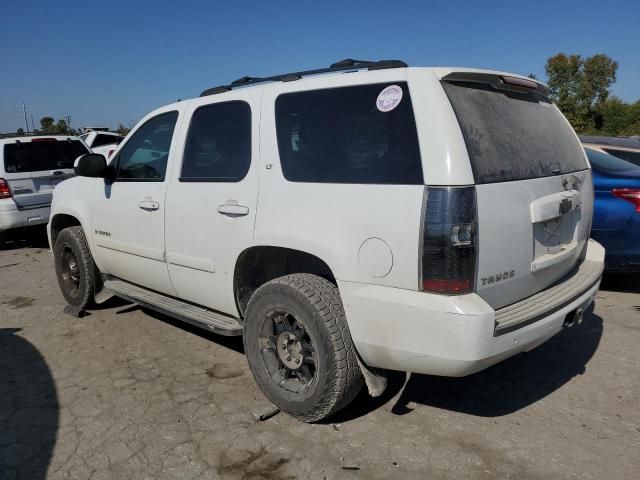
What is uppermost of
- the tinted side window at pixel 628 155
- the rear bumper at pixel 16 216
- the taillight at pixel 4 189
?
the tinted side window at pixel 628 155

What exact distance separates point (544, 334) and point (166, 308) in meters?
2.64

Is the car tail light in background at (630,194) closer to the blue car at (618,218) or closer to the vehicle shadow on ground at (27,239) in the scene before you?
the blue car at (618,218)

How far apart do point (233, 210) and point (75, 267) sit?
2.69 metres

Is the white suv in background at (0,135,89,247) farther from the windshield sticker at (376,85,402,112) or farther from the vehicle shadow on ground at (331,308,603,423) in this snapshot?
the windshield sticker at (376,85,402,112)

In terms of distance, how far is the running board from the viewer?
11.8ft

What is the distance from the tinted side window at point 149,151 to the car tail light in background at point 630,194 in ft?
13.4

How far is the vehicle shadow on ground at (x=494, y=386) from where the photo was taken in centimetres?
335

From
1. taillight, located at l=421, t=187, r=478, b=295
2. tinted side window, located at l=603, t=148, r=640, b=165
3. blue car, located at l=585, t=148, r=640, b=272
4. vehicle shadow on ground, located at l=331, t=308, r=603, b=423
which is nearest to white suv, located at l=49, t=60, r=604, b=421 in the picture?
taillight, located at l=421, t=187, r=478, b=295

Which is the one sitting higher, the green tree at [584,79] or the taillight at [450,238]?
the green tree at [584,79]

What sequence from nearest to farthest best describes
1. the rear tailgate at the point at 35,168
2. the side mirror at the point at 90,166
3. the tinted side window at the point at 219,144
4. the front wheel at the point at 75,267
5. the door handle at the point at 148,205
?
the tinted side window at the point at 219,144
the door handle at the point at 148,205
the side mirror at the point at 90,166
the front wheel at the point at 75,267
the rear tailgate at the point at 35,168

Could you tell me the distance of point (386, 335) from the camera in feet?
8.64

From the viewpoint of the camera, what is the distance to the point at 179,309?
3.93 m

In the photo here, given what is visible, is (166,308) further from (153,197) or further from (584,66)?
(584,66)

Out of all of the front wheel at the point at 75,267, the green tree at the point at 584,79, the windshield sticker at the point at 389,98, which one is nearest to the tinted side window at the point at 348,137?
the windshield sticker at the point at 389,98
